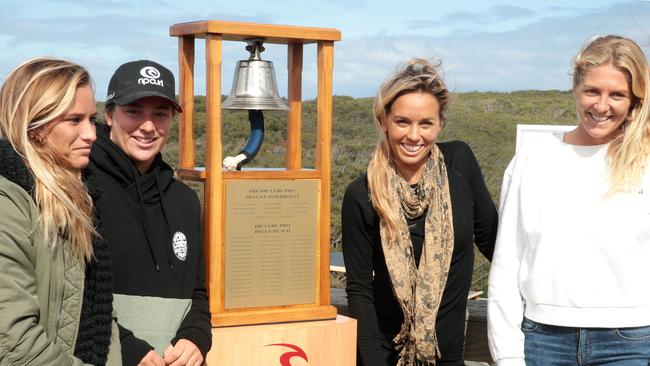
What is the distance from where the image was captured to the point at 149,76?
11.5 feet

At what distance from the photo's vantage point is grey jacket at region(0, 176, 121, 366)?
2.54 metres

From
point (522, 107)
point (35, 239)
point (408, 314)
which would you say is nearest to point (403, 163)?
point (408, 314)

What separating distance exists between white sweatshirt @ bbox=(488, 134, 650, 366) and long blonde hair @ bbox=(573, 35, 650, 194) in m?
0.04

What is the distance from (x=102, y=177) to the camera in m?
3.45

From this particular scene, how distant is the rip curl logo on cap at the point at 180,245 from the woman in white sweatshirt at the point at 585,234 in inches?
47.0

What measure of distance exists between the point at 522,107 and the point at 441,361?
37044 millimetres

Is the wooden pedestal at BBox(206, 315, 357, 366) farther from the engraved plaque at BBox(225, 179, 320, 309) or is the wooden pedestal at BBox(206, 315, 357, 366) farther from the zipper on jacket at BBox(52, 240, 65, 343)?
the zipper on jacket at BBox(52, 240, 65, 343)

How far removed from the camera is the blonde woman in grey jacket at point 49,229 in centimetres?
257

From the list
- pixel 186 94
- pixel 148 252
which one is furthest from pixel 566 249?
pixel 186 94

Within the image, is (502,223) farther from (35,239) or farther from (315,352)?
(35,239)

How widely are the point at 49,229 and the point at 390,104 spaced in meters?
1.61

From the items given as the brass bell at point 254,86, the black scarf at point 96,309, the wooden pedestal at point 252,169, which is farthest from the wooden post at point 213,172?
the black scarf at point 96,309

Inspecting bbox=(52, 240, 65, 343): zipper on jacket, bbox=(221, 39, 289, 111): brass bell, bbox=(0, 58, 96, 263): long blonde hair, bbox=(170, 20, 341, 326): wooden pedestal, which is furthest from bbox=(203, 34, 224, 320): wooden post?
bbox=(52, 240, 65, 343): zipper on jacket

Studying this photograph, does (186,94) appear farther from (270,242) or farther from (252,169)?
(270,242)
